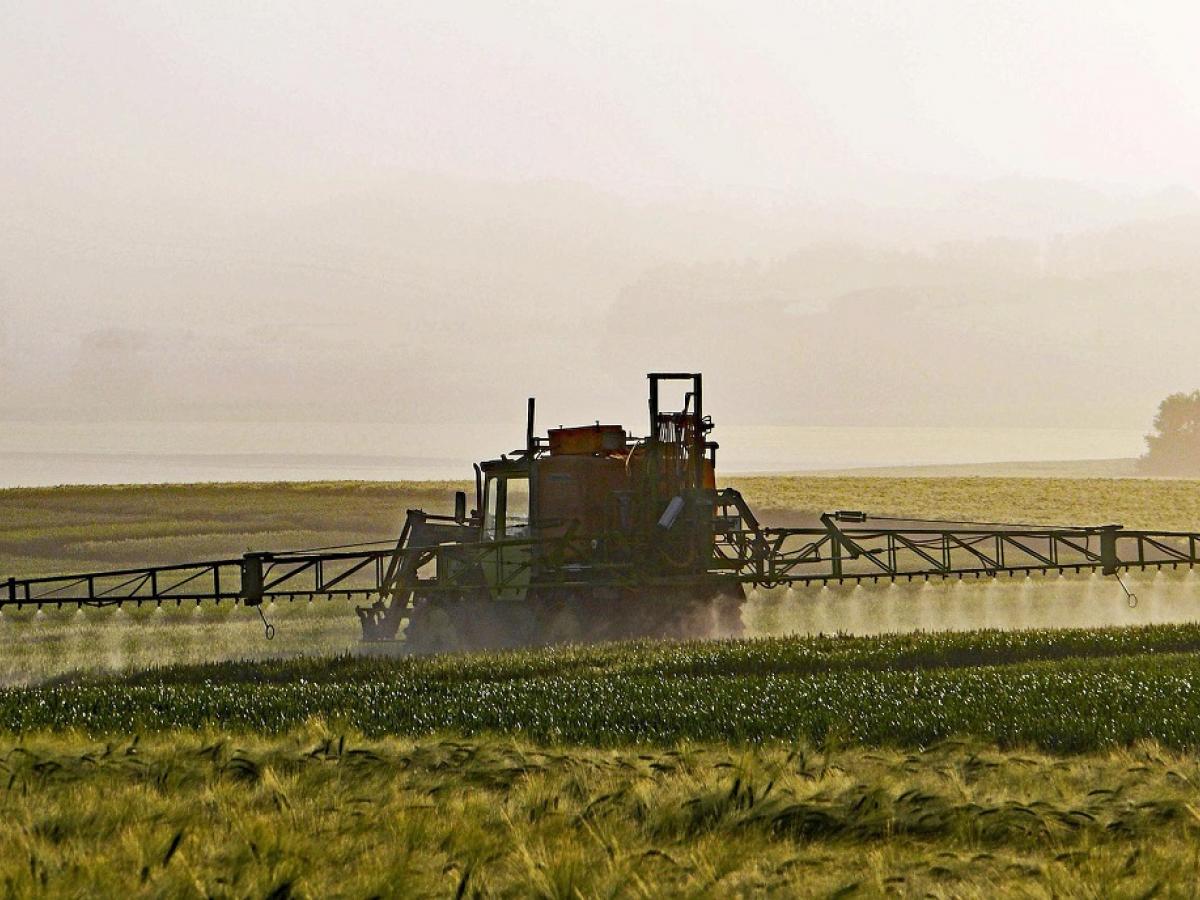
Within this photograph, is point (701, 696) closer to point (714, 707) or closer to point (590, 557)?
point (714, 707)

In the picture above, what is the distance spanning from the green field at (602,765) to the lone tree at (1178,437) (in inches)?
4406

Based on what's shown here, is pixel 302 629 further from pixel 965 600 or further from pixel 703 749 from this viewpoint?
pixel 703 749

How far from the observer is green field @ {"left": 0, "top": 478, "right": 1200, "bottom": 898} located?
22.3 ft

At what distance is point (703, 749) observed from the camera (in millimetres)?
11109

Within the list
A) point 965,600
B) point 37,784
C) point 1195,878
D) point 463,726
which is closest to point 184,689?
point 463,726

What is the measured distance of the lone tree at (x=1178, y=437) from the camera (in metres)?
126

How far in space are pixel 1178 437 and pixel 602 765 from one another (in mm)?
128242

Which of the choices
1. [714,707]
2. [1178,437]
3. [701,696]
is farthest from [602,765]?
[1178,437]

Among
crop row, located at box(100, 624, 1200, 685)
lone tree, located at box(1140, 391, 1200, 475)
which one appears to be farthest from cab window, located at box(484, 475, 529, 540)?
lone tree, located at box(1140, 391, 1200, 475)

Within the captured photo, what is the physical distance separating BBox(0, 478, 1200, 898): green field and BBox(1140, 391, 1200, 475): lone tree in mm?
111917

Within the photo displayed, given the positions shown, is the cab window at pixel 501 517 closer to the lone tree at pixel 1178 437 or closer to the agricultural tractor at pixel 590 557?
the agricultural tractor at pixel 590 557

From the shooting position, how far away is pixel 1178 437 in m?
128

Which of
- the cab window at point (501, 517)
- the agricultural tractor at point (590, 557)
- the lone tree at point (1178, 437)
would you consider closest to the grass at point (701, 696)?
the agricultural tractor at point (590, 557)

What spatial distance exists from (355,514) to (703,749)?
1681 inches
